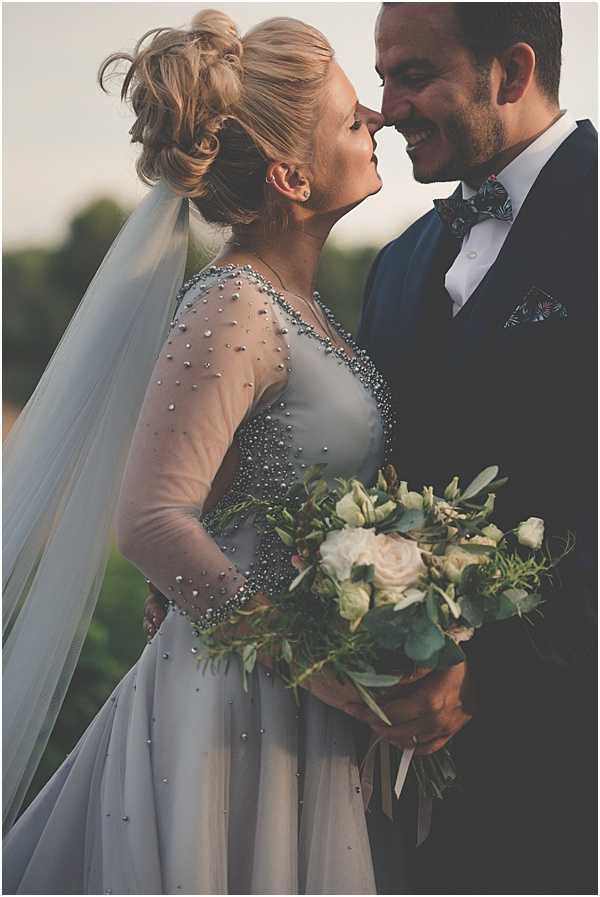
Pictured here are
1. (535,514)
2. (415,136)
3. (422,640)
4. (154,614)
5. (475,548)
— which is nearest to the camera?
(422,640)

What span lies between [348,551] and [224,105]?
4.43 ft

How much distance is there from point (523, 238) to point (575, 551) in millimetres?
940

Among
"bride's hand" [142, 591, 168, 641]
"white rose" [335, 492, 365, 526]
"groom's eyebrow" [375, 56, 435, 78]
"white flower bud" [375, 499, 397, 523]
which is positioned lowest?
"bride's hand" [142, 591, 168, 641]

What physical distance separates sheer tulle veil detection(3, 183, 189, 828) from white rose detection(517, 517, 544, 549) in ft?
3.86

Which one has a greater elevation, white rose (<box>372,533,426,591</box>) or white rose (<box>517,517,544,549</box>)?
white rose (<box>372,533,426,591</box>)

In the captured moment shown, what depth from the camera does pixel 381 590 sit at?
8.31 feet

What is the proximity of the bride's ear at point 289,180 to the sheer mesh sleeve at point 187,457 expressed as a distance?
0.53m

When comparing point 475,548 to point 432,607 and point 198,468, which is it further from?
point 198,468

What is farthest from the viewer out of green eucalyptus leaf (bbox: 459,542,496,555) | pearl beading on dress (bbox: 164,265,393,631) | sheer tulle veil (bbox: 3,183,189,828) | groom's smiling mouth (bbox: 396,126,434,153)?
groom's smiling mouth (bbox: 396,126,434,153)

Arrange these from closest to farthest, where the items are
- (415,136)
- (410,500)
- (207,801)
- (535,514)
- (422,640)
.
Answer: (422,640) → (410,500) → (207,801) → (535,514) → (415,136)

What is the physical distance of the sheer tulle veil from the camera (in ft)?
10.2

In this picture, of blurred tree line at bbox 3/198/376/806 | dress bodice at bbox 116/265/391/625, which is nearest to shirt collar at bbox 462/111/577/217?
dress bodice at bbox 116/265/391/625

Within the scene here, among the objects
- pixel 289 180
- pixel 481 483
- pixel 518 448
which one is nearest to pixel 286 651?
pixel 481 483

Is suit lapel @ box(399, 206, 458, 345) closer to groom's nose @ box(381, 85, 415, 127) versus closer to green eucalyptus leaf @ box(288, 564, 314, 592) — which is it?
groom's nose @ box(381, 85, 415, 127)
